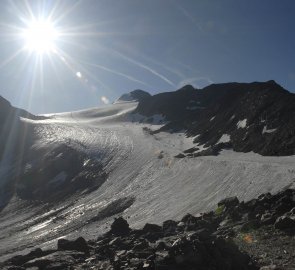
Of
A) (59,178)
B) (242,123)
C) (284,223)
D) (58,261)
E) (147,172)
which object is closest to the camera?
(284,223)

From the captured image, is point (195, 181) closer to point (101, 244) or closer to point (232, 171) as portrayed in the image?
point (232, 171)

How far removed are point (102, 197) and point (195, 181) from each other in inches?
531

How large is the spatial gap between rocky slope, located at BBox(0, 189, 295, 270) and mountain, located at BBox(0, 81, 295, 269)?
0.26m

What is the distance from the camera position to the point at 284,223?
20.2 metres

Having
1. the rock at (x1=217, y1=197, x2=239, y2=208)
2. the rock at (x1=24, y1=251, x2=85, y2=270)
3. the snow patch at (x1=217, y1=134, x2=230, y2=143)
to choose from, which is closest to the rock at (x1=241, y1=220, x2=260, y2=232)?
the rock at (x1=217, y1=197, x2=239, y2=208)

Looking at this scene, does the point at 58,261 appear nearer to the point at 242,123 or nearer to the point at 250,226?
the point at 250,226

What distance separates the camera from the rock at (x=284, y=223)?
65.9 feet

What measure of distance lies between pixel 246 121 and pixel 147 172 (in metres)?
17.6

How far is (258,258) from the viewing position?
17.2m

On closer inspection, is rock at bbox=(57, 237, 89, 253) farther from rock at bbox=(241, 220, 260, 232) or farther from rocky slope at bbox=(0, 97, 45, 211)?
rocky slope at bbox=(0, 97, 45, 211)

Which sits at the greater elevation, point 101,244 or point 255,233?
point 101,244

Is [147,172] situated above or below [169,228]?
above

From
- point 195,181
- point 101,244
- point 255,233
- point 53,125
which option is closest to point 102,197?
point 195,181

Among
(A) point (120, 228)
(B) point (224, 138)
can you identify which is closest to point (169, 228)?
(A) point (120, 228)
